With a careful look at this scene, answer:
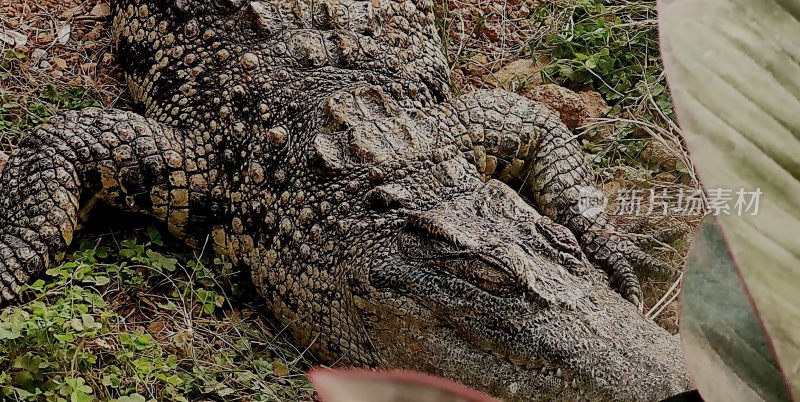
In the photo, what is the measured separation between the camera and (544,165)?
349cm

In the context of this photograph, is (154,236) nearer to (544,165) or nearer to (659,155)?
(544,165)

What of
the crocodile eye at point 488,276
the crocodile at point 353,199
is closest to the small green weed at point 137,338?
the crocodile at point 353,199

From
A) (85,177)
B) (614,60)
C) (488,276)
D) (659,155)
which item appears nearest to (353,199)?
(488,276)

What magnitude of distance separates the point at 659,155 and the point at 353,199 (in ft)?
A: 5.45

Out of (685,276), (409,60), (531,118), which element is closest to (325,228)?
(409,60)

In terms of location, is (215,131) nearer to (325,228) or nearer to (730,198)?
(325,228)

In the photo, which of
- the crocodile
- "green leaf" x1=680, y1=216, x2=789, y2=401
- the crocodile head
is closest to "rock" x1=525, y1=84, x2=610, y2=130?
the crocodile

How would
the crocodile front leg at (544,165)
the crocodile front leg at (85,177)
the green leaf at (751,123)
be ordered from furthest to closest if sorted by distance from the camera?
the crocodile front leg at (544,165) → the crocodile front leg at (85,177) → the green leaf at (751,123)

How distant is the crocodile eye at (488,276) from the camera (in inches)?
90.3

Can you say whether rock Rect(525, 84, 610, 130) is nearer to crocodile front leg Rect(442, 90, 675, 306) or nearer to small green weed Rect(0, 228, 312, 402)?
crocodile front leg Rect(442, 90, 675, 306)

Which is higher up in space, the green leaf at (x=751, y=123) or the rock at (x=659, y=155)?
the green leaf at (x=751, y=123)

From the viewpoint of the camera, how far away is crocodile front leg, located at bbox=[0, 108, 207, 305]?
2.83 m

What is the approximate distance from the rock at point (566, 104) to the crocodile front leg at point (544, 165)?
0.21 metres

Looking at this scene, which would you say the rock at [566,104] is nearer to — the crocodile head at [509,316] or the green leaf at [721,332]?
the crocodile head at [509,316]
